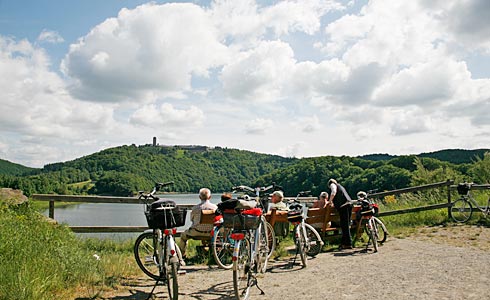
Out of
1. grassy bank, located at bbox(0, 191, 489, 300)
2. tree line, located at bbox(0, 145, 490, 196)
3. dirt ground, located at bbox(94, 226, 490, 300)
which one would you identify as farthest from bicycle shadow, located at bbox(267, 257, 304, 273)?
tree line, located at bbox(0, 145, 490, 196)

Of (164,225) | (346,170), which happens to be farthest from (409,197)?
(346,170)

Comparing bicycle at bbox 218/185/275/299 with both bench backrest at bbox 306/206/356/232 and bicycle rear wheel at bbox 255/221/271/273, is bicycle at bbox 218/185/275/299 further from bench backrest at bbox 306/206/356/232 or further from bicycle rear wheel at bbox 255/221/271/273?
bench backrest at bbox 306/206/356/232

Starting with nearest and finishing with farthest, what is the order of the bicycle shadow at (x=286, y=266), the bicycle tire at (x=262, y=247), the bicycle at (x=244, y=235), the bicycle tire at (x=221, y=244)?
the bicycle at (x=244, y=235) → the bicycle tire at (x=262, y=247) → the bicycle tire at (x=221, y=244) → the bicycle shadow at (x=286, y=266)

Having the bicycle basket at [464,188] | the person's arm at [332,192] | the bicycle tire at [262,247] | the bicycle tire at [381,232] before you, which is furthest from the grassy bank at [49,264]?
the bicycle basket at [464,188]

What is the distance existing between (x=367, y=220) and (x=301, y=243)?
7.88 feet

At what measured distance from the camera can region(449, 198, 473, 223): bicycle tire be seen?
10805 mm

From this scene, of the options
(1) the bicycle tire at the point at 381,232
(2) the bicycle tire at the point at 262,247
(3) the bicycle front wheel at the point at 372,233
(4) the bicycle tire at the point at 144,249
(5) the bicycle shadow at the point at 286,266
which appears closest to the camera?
(2) the bicycle tire at the point at 262,247

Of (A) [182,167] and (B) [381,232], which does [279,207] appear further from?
(A) [182,167]

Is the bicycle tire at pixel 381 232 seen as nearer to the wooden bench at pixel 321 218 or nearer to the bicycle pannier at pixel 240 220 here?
the wooden bench at pixel 321 218

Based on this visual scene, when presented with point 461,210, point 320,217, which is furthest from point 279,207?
point 461,210

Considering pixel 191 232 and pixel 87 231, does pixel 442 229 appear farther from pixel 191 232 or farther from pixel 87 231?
pixel 87 231

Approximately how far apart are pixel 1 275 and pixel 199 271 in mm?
3076

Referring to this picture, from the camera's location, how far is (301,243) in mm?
6617

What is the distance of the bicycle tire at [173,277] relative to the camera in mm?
Result: 4500
